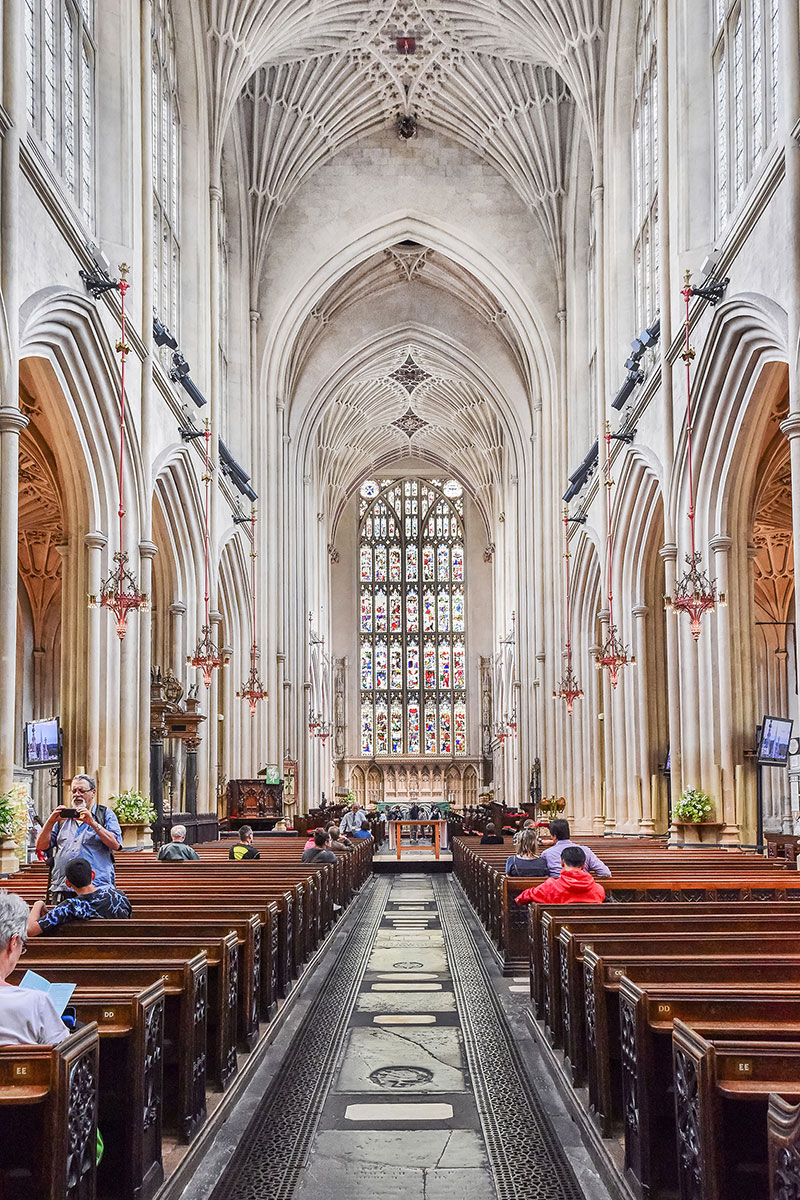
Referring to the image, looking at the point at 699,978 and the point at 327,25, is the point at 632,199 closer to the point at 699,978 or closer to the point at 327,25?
the point at 327,25

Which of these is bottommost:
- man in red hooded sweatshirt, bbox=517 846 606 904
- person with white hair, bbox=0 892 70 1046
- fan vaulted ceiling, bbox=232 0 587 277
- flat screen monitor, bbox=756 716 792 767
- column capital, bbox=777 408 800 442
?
man in red hooded sweatshirt, bbox=517 846 606 904

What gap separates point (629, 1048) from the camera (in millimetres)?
3982

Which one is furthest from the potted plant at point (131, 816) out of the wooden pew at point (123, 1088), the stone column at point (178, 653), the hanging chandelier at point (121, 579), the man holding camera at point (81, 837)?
the wooden pew at point (123, 1088)

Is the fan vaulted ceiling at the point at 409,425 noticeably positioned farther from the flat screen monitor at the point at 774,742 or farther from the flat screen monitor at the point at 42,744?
the flat screen monitor at the point at 42,744

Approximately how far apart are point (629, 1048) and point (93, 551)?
11969mm

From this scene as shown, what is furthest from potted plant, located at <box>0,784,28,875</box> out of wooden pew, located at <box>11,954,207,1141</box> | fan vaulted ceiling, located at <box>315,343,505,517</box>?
fan vaulted ceiling, located at <box>315,343,505,517</box>

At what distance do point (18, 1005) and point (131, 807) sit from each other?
1174cm

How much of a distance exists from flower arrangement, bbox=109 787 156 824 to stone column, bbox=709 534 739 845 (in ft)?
23.5

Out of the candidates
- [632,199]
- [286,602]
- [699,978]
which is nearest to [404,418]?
[286,602]

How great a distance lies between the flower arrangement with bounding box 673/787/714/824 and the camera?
14781mm

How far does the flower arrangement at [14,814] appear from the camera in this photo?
998cm

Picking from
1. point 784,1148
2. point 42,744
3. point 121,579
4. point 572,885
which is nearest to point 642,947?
point 572,885

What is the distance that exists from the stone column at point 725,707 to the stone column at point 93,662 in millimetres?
7726

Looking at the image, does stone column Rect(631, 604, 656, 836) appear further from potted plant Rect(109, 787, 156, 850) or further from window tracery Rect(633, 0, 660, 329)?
potted plant Rect(109, 787, 156, 850)
